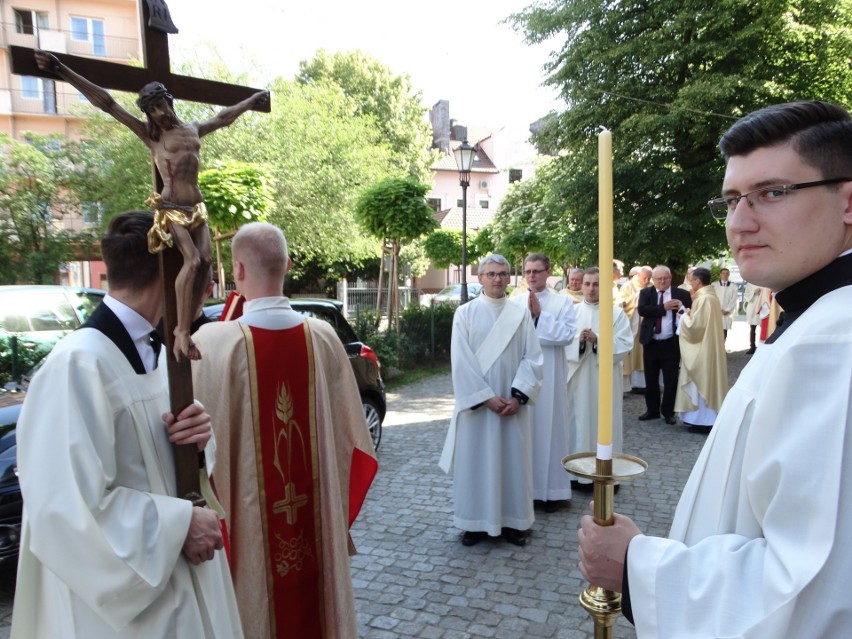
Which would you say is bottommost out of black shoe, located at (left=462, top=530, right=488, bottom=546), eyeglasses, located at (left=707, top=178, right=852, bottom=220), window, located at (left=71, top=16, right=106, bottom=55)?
black shoe, located at (left=462, top=530, right=488, bottom=546)

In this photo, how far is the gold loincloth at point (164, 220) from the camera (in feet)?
5.25

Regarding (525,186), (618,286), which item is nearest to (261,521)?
(618,286)

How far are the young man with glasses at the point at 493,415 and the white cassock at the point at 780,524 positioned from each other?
357 centimetres

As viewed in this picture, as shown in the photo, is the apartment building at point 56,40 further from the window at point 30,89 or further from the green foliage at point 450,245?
the green foliage at point 450,245

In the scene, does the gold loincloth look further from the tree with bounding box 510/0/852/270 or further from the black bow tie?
the tree with bounding box 510/0/852/270

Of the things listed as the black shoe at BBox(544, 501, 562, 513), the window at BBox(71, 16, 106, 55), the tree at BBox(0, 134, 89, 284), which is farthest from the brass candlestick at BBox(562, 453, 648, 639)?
the window at BBox(71, 16, 106, 55)

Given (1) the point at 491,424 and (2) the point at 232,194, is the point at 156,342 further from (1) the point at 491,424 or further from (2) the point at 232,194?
(2) the point at 232,194

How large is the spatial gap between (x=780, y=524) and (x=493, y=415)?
3.82 metres

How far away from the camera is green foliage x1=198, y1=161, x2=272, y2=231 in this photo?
7242 mm

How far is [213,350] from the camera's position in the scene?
2.69 m

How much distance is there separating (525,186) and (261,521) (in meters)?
28.1

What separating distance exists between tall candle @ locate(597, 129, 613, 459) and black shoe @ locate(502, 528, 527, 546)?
390 centimetres

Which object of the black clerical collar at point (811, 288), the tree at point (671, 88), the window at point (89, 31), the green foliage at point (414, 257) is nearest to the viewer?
the black clerical collar at point (811, 288)

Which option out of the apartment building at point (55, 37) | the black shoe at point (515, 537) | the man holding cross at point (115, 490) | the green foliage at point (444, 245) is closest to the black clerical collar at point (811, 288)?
the man holding cross at point (115, 490)
